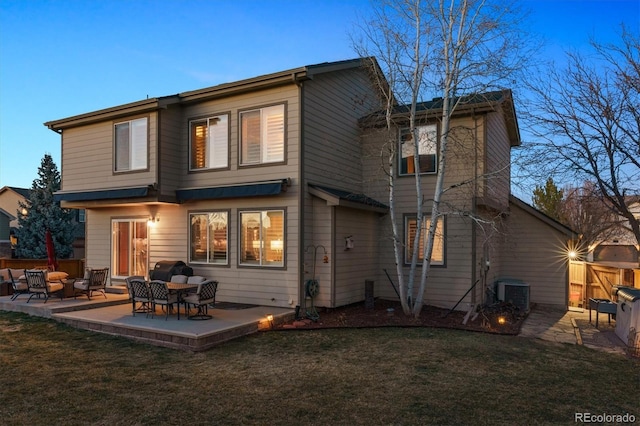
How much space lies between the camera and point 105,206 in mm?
13094

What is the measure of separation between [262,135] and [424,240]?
4991 mm

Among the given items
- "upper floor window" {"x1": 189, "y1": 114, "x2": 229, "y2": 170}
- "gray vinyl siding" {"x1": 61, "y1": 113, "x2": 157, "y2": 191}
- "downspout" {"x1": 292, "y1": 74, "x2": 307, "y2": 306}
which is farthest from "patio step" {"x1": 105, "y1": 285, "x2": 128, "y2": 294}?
"downspout" {"x1": 292, "y1": 74, "x2": 307, "y2": 306}

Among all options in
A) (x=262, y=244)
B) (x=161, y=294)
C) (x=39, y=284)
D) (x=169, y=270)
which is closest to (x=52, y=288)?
(x=39, y=284)

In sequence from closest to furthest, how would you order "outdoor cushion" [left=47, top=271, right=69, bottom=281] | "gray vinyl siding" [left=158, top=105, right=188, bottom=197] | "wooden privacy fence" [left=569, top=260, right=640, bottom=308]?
"outdoor cushion" [left=47, top=271, right=69, bottom=281] < "gray vinyl siding" [left=158, top=105, right=188, bottom=197] < "wooden privacy fence" [left=569, top=260, right=640, bottom=308]

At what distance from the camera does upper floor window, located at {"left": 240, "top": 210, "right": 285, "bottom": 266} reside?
35.0ft

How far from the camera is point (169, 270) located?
11.4 meters

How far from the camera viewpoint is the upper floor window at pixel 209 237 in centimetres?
1149

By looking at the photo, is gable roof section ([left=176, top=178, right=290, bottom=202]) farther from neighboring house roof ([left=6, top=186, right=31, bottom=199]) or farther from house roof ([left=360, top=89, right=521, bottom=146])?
neighboring house roof ([left=6, top=186, right=31, bottom=199])

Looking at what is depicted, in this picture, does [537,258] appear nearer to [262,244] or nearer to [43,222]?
[262,244]

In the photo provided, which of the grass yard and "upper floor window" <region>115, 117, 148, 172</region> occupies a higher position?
"upper floor window" <region>115, 117, 148, 172</region>

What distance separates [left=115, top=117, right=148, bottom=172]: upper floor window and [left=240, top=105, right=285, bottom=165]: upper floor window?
113 inches

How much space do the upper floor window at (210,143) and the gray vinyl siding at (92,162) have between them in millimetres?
1267

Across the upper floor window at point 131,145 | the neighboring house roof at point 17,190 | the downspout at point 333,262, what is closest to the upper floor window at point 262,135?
the downspout at point 333,262

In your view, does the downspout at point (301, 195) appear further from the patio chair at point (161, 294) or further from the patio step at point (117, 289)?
the patio step at point (117, 289)
